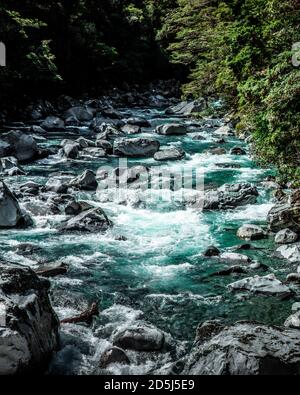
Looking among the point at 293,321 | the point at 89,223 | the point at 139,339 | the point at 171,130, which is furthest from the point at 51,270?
the point at 171,130

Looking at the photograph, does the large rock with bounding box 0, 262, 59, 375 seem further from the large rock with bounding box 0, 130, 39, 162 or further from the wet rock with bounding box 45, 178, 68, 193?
the large rock with bounding box 0, 130, 39, 162

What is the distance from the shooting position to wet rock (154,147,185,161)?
14.8 meters

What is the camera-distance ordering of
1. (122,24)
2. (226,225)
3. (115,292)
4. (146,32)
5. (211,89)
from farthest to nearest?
(146,32) → (122,24) → (211,89) → (226,225) → (115,292)

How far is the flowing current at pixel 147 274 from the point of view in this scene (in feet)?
17.9

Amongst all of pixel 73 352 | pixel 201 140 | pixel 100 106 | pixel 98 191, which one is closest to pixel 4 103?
pixel 100 106

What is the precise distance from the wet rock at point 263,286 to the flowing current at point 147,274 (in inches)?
5.2

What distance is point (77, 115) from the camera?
22109 mm

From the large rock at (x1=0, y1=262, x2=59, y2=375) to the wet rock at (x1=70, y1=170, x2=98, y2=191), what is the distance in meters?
6.27

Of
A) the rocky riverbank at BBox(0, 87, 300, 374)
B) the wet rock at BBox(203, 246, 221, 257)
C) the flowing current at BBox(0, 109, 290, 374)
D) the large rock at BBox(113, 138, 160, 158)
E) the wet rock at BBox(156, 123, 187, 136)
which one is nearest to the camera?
the rocky riverbank at BBox(0, 87, 300, 374)

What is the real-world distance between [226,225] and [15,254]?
169 inches

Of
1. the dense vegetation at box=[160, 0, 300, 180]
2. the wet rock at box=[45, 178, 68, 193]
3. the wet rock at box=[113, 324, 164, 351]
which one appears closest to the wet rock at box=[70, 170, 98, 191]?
the wet rock at box=[45, 178, 68, 193]

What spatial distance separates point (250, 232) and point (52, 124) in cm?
1369

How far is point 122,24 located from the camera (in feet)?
109

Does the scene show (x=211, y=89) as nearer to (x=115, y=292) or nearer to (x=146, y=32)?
(x=115, y=292)
